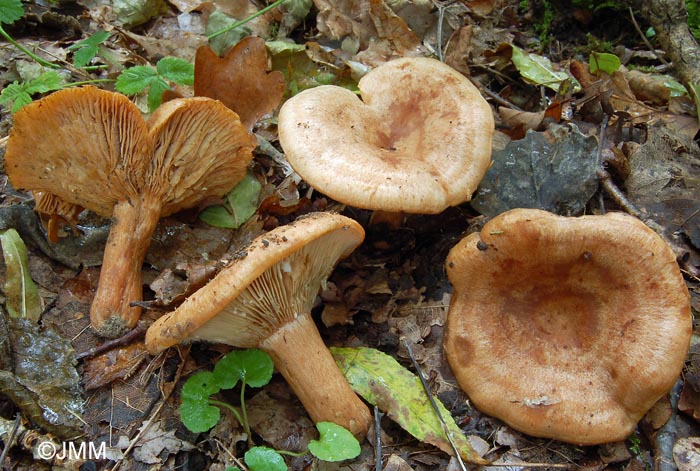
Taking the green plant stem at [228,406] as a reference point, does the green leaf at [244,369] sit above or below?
above

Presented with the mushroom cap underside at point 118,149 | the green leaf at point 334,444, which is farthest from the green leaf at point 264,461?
the mushroom cap underside at point 118,149

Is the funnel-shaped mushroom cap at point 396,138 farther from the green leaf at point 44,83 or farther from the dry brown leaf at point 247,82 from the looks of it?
the green leaf at point 44,83

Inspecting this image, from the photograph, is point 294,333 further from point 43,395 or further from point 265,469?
point 43,395

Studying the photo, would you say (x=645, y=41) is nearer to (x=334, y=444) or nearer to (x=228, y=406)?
(x=334, y=444)

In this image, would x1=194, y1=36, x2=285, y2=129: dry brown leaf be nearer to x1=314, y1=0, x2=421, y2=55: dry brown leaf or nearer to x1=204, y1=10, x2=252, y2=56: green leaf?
x1=204, y1=10, x2=252, y2=56: green leaf

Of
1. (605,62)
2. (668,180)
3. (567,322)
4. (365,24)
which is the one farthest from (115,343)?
(605,62)

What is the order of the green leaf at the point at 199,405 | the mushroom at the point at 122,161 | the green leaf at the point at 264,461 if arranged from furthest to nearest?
the mushroom at the point at 122,161 → the green leaf at the point at 199,405 → the green leaf at the point at 264,461
